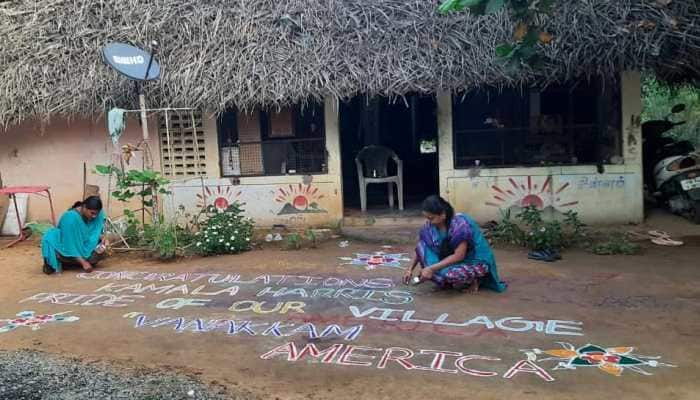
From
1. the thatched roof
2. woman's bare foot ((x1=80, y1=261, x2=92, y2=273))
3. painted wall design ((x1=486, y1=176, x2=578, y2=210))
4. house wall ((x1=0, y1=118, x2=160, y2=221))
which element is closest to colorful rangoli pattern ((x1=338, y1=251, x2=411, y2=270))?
painted wall design ((x1=486, y1=176, x2=578, y2=210))

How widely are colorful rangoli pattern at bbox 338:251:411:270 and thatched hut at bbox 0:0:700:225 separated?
161cm

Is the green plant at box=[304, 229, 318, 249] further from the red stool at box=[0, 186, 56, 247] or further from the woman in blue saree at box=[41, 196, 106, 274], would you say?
the red stool at box=[0, 186, 56, 247]

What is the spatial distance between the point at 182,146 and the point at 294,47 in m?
2.51

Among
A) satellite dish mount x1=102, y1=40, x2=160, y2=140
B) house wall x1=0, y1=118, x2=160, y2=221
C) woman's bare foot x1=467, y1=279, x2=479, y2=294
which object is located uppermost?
satellite dish mount x1=102, y1=40, x2=160, y2=140

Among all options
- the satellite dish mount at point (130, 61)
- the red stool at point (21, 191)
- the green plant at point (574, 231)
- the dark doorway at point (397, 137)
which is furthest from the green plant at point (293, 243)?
the red stool at point (21, 191)

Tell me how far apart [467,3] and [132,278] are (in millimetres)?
4763

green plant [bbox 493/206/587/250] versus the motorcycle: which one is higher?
the motorcycle

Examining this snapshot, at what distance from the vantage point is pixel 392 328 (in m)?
4.15

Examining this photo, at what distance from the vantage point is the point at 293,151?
8688mm

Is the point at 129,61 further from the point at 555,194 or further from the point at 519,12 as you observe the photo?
the point at 555,194

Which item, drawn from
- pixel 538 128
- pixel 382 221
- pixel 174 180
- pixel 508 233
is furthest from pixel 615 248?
pixel 174 180

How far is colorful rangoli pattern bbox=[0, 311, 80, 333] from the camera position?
4.51 meters

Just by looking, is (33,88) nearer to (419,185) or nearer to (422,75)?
(422,75)

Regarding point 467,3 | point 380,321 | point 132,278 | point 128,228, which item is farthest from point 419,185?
point 467,3
